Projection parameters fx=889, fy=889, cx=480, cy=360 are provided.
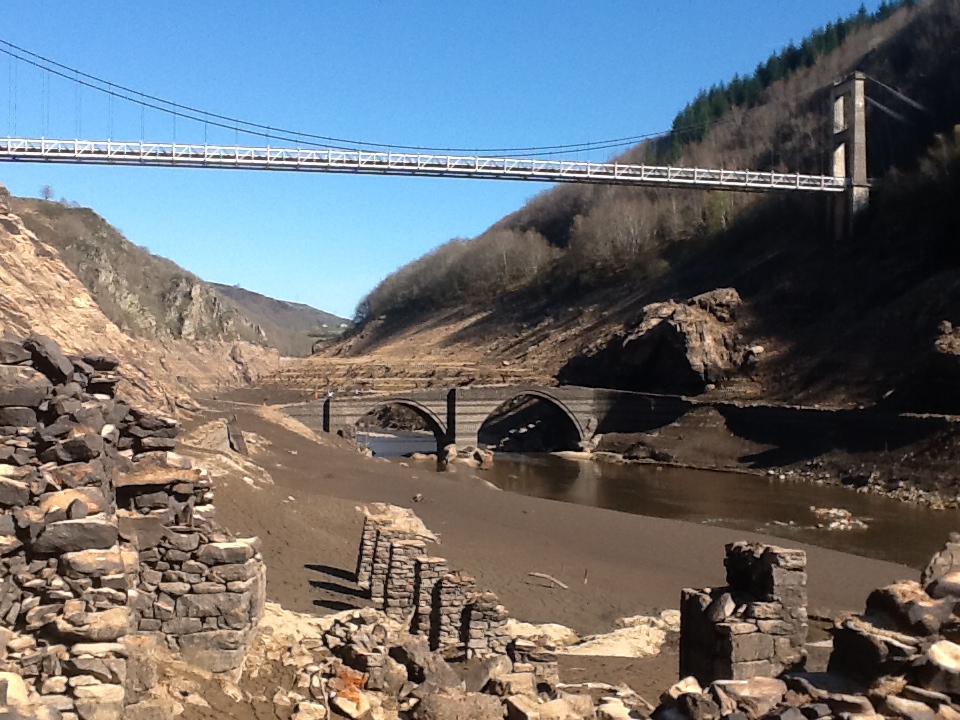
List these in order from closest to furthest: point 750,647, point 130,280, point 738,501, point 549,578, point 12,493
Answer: point 12,493 < point 750,647 < point 549,578 < point 738,501 < point 130,280

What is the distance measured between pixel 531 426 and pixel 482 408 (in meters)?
7.59

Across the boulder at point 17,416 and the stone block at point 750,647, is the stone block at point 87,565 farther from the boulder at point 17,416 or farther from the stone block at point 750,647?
the stone block at point 750,647

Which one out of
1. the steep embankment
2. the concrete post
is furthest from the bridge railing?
the steep embankment

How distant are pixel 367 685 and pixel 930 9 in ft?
282

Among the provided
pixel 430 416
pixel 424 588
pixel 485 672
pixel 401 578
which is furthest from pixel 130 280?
pixel 485 672

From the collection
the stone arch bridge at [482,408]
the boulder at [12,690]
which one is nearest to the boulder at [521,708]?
the boulder at [12,690]

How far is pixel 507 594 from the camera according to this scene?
1577cm

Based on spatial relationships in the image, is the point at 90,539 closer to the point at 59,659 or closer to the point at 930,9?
the point at 59,659

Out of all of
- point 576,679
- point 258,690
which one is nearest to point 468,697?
point 258,690

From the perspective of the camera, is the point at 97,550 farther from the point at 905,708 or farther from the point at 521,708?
the point at 905,708

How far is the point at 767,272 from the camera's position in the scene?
6444cm

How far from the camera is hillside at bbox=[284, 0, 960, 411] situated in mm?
49781

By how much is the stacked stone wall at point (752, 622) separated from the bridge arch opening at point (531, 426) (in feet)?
151

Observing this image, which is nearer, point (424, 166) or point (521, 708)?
point (521, 708)
